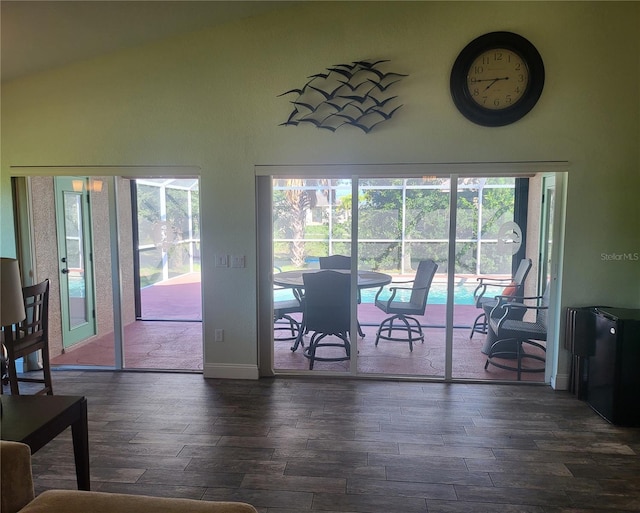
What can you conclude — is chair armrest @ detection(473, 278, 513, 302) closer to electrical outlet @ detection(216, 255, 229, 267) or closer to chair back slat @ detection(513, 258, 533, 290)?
chair back slat @ detection(513, 258, 533, 290)

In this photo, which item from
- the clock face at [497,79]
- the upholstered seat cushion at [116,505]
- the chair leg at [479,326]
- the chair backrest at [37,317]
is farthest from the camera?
the chair leg at [479,326]

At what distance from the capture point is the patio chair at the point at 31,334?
324 centimetres

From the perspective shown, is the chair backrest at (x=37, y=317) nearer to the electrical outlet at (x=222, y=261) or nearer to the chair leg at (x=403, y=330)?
the electrical outlet at (x=222, y=261)

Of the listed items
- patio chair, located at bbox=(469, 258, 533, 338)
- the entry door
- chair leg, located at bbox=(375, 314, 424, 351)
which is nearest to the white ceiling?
the entry door

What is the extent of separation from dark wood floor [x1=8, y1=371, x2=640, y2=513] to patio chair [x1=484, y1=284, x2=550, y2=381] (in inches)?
16.4

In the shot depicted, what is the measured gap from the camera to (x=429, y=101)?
147 inches

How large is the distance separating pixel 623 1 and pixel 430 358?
351cm

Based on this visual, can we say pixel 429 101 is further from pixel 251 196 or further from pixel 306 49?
pixel 251 196

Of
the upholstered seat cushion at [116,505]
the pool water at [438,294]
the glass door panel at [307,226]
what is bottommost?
the upholstered seat cushion at [116,505]

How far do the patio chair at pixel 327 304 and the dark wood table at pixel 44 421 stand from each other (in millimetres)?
2342

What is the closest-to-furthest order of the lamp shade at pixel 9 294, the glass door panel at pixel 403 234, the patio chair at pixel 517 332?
the lamp shade at pixel 9 294
the glass door panel at pixel 403 234
the patio chair at pixel 517 332

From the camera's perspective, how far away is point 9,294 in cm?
205

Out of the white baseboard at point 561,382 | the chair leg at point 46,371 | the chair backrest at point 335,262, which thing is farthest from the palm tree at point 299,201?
the white baseboard at point 561,382

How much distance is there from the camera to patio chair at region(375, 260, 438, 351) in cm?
416
